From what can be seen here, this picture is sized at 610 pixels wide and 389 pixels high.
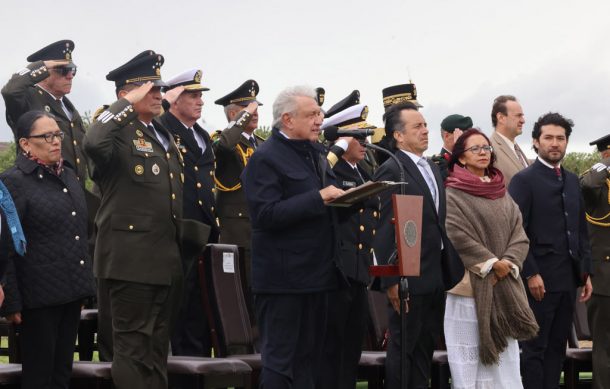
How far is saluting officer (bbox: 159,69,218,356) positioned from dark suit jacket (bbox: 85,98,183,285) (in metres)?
0.96

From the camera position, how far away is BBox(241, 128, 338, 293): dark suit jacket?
613 centimetres

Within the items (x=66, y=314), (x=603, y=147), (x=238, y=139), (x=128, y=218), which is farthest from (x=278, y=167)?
(x=603, y=147)

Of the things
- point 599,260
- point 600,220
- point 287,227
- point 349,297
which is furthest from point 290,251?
point 600,220

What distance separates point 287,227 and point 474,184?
1.73m

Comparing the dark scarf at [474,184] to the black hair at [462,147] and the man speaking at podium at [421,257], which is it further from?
the man speaking at podium at [421,257]

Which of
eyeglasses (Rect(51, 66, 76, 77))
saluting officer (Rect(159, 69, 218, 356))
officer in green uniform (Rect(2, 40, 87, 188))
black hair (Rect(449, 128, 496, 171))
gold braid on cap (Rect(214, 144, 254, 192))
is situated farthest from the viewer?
gold braid on cap (Rect(214, 144, 254, 192))

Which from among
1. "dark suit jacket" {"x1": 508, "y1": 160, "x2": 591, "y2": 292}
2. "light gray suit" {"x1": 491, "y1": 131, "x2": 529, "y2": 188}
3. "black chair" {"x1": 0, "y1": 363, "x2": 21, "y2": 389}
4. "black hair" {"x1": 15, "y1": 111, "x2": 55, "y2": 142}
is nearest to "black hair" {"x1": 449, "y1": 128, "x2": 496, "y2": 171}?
"dark suit jacket" {"x1": 508, "y1": 160, "x2": 591, "y2": 292}

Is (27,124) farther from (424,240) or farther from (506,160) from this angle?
(506,160)

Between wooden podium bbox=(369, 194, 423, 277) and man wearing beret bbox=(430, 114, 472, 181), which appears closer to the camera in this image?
wooden podium bbox=(369, 194, 423, 277)

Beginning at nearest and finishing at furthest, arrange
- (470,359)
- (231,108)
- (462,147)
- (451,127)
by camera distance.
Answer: (470,359)
(462,147)
(451,127)
(231,108)

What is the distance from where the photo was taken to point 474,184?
7.50 m

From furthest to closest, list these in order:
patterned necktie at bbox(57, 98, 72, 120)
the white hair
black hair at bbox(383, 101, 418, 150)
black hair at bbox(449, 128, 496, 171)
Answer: the white hair
patterned necktie at bbox(57, 98, 72, 120)
black hair at bbox(449, 128, 496, 171)
black hair at bbox(383, 101, 418, 150)

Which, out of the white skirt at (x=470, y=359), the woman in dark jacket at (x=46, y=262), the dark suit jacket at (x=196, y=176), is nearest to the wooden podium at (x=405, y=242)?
the white skirt at (x=470, y=359)

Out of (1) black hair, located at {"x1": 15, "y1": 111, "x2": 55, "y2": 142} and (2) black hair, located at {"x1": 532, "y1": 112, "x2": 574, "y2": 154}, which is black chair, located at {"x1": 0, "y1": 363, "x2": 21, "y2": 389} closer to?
(1) black hair, located at {"x1": 15, "y1": 111, "x2": 55, "y2": 142}
